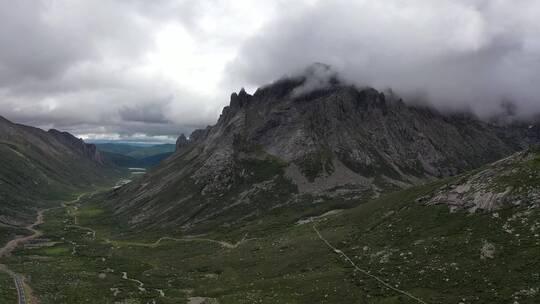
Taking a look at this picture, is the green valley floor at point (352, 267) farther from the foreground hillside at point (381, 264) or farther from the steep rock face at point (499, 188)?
the steep rock face at point (499, 188)

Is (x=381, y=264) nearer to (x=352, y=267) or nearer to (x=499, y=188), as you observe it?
(x=352, y=267)

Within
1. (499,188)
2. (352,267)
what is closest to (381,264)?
(352,267)

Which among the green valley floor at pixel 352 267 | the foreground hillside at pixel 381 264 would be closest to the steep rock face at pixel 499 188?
the foreground hillside at pixel 381 264

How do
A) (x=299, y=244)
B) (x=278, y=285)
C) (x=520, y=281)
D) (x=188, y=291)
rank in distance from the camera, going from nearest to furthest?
(x=520, y=281) < (x=278, y=285) < (x=188, y=291) < (x=299, y=244)

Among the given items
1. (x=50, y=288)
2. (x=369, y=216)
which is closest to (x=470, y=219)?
(x=369, y=216)

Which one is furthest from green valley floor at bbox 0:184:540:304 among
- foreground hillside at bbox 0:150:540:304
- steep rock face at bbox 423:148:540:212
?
steep rock face at bbox 423:148:540:212

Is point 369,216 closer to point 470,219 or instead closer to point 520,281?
point 470,219

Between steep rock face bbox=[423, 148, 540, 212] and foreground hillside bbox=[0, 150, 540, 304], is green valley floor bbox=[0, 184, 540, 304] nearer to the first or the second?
foreground hillside bbox=[0, 150, 540, 304]
